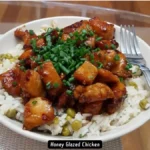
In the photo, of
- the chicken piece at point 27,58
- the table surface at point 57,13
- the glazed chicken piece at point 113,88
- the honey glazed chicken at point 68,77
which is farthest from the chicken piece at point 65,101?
the table surface at point 57,13

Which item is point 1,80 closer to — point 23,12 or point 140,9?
point 23,12

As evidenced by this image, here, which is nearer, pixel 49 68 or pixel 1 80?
pixel 49 68

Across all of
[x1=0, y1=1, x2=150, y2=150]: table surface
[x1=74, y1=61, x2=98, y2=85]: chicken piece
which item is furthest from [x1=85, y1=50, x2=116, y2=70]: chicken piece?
[x1=0, y1=1, x2=150, y2=150]: table surface

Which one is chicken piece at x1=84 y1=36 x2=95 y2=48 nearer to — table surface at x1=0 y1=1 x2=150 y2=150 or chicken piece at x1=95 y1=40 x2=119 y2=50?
chicken piece at x1=95 y1=40 x2=119 y2=50

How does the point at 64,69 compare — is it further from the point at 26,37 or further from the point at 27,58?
the point at 26,37

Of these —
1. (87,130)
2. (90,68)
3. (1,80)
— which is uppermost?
(90,68)

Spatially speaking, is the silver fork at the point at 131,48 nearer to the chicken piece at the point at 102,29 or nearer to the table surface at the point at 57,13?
the chicken piece at the point at 102,29

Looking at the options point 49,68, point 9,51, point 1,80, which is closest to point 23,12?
point 9,51
